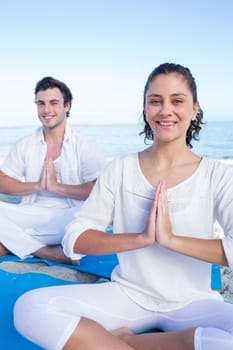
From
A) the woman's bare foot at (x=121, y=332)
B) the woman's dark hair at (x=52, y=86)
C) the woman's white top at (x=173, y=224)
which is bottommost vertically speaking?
the woman's bare foot at (x=121, y=332)

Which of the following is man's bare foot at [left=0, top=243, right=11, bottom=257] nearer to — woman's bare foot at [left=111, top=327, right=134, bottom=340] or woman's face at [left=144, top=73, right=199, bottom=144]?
woman's bare foot at [left=111, top=327, right=134, bottom=340]

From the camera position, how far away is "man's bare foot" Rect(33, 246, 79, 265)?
128 inches

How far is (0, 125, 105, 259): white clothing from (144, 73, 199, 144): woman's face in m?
1.76

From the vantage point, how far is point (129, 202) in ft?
6.45

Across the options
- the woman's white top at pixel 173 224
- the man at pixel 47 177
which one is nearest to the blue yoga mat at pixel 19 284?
the man at pixel 47 177

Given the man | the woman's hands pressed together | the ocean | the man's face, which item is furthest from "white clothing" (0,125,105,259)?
the ocean

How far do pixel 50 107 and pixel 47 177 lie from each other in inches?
27.0

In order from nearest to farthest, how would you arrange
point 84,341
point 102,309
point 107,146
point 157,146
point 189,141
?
point 84,341, point 102,309, point 157,146, point 189,141, point 107,146

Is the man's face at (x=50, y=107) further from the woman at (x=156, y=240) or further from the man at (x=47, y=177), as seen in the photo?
the woman at (x=156, y=240)

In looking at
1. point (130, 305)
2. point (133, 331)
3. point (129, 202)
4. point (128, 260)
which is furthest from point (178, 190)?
point (133, 331)

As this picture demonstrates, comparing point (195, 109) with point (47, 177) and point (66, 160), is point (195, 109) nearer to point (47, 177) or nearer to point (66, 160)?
point (47, 177)

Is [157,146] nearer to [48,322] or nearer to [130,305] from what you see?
[130,305]

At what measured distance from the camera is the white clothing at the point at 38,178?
3.52 meters

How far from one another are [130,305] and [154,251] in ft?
0.91
